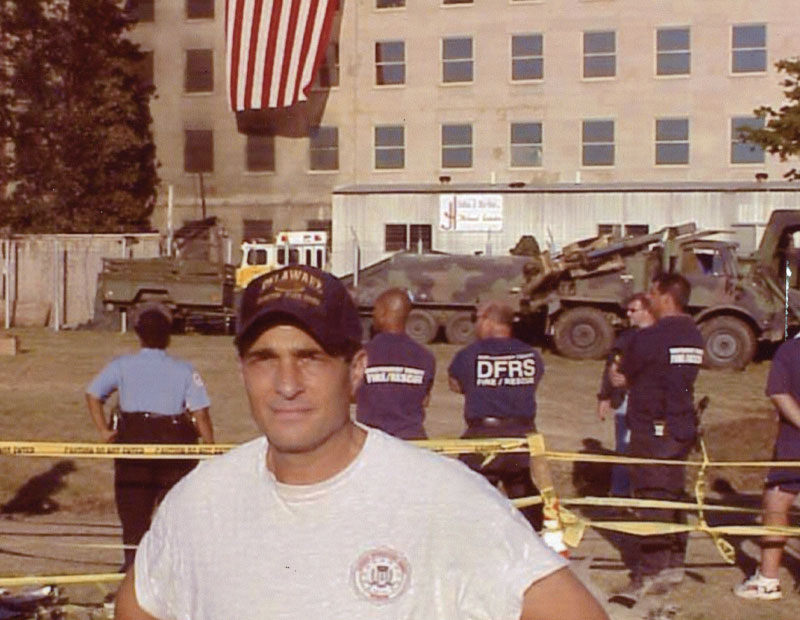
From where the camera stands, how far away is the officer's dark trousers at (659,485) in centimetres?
816

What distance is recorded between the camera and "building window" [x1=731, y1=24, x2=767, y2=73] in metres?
43.7

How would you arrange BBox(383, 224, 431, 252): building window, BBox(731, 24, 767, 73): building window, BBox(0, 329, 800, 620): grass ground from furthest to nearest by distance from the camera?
BBox(731, 24, 767, 73): building window
BBox(383, 224, 431, 252): building window
BBox(0, 329, 800, 620): grass ground

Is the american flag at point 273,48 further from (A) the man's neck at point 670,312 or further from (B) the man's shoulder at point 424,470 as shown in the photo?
(B) the man's shoulder at point 424,470

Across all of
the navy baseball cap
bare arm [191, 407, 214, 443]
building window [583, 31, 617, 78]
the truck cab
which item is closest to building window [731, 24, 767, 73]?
building window [583, 31, 617, 78]

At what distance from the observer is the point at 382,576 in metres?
2.41

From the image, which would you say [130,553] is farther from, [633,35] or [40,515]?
[633,35]

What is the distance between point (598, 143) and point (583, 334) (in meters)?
19.8

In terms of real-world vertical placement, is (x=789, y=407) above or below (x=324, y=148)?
below

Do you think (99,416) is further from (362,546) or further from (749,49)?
(749,49)

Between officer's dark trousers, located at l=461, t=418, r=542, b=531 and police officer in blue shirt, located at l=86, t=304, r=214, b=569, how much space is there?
5.46 ft

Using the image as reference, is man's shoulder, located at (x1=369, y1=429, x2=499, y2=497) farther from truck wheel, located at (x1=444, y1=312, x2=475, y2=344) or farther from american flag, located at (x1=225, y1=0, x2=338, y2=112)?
american flag, located at (x1=225, y1=0, x2=338, y2=112)

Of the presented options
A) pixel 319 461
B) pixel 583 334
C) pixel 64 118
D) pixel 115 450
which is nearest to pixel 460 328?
pixel 583 334

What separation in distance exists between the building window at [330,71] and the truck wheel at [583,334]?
22.4 metres

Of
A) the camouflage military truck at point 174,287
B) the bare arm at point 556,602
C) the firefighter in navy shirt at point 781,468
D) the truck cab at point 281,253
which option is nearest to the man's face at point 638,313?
the firefighter in navy shirt at point 781,468
